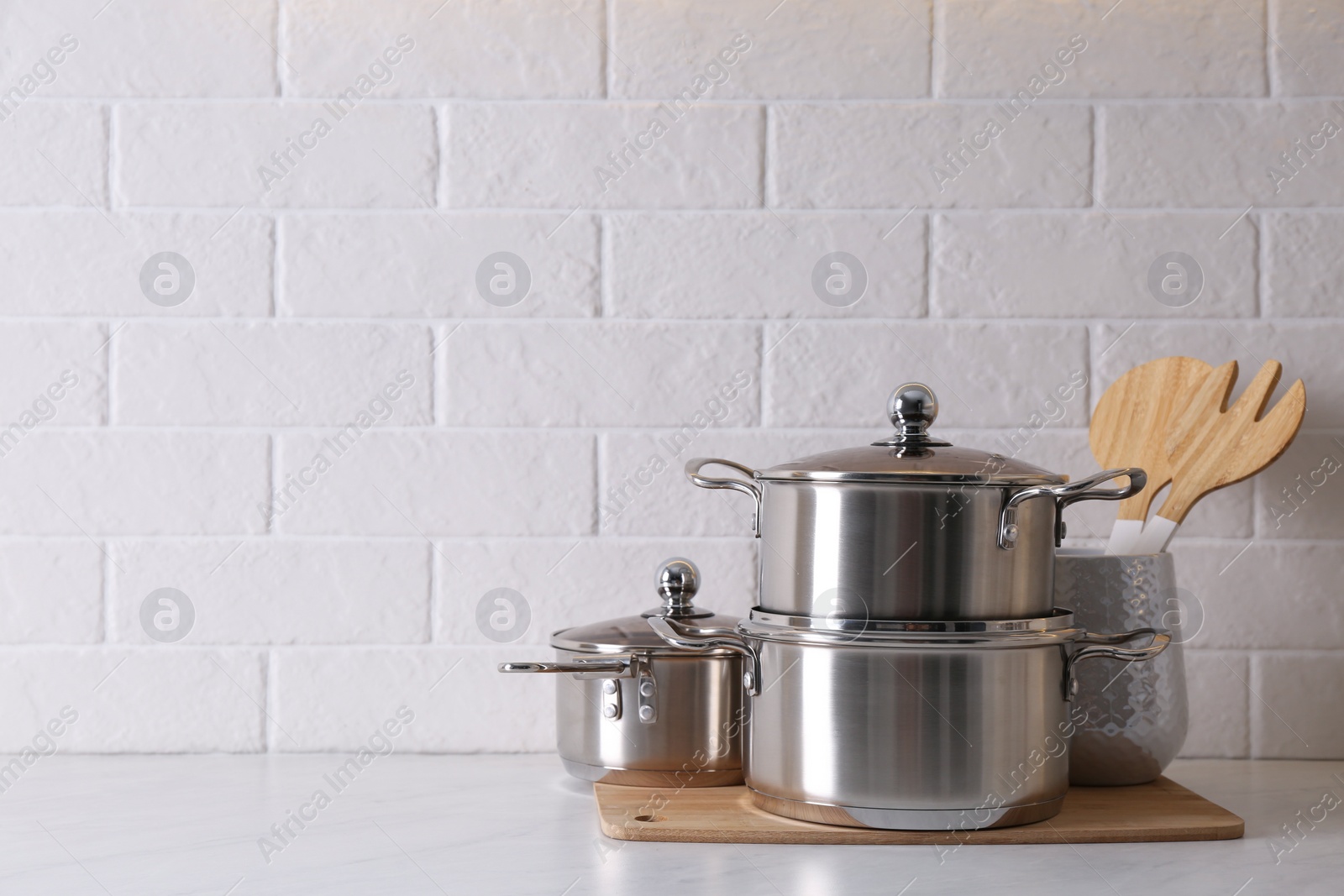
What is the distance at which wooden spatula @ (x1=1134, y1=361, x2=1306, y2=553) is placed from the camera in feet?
3.22

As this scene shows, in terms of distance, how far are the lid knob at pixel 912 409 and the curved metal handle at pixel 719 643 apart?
19cm

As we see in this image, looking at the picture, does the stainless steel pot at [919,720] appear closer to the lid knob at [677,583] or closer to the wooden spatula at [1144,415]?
the lid knob at [677,583]

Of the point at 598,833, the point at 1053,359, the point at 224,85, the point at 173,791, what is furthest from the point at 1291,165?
the point at 173,791

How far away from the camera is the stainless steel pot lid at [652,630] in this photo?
2.94 ft

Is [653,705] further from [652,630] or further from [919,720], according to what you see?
[919,720]

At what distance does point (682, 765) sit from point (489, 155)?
573 mm

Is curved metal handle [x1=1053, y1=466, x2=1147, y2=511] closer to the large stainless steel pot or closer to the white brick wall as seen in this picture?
the large stainless steel pot

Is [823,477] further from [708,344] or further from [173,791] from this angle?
[173,791]

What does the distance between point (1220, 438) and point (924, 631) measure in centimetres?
41

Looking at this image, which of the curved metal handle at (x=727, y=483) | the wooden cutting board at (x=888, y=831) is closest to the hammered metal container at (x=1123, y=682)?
the wooden cutting board at (x=888, y=831)

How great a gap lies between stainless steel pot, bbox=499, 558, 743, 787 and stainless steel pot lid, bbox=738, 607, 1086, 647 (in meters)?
0.10

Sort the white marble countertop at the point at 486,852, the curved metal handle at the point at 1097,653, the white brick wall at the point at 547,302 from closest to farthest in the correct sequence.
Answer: the white marble countertop at the point at 486,852 < the curved metal handle at the point at 1097,653 < the white brick wall at the point at 547,302

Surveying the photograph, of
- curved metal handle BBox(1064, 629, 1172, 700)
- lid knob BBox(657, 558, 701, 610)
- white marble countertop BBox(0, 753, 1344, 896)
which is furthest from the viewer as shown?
lid knob BBox(657, 558, 701, 610)

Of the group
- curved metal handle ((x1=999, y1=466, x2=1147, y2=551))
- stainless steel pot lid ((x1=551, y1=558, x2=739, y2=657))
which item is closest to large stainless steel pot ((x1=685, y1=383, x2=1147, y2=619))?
curved metal handle ((x1=999, y1=466, x2=1147, y2=551))
